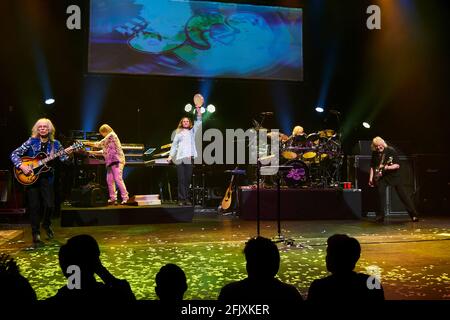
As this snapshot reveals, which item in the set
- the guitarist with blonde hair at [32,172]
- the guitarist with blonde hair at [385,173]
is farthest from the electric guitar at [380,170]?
the guitarist with blonde hair at [32,172]

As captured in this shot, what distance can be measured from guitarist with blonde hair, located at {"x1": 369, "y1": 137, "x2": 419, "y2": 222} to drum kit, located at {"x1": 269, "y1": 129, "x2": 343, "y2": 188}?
153 cm

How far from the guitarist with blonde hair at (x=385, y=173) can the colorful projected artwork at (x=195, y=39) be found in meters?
4.02

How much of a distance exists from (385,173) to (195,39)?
6.20 metres

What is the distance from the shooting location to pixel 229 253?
6.02 metres

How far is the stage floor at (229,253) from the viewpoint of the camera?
434cm

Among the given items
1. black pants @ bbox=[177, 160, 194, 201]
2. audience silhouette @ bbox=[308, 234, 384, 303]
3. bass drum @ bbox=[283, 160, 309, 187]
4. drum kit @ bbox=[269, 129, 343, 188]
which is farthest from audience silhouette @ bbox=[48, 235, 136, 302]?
bass drum @ bbox=[283, 160, 309, 187]

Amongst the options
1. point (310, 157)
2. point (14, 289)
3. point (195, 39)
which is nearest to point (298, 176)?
point (310, 157)

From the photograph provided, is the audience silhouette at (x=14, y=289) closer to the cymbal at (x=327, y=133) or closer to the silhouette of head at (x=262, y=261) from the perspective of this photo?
the silhouette of head at (x=262, y=261)

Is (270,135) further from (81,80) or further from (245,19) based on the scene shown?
(81,80)

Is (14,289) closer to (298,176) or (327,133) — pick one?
(298,176)

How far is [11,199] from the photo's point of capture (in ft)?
35.0

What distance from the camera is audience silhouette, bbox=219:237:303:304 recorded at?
83.4 inches
